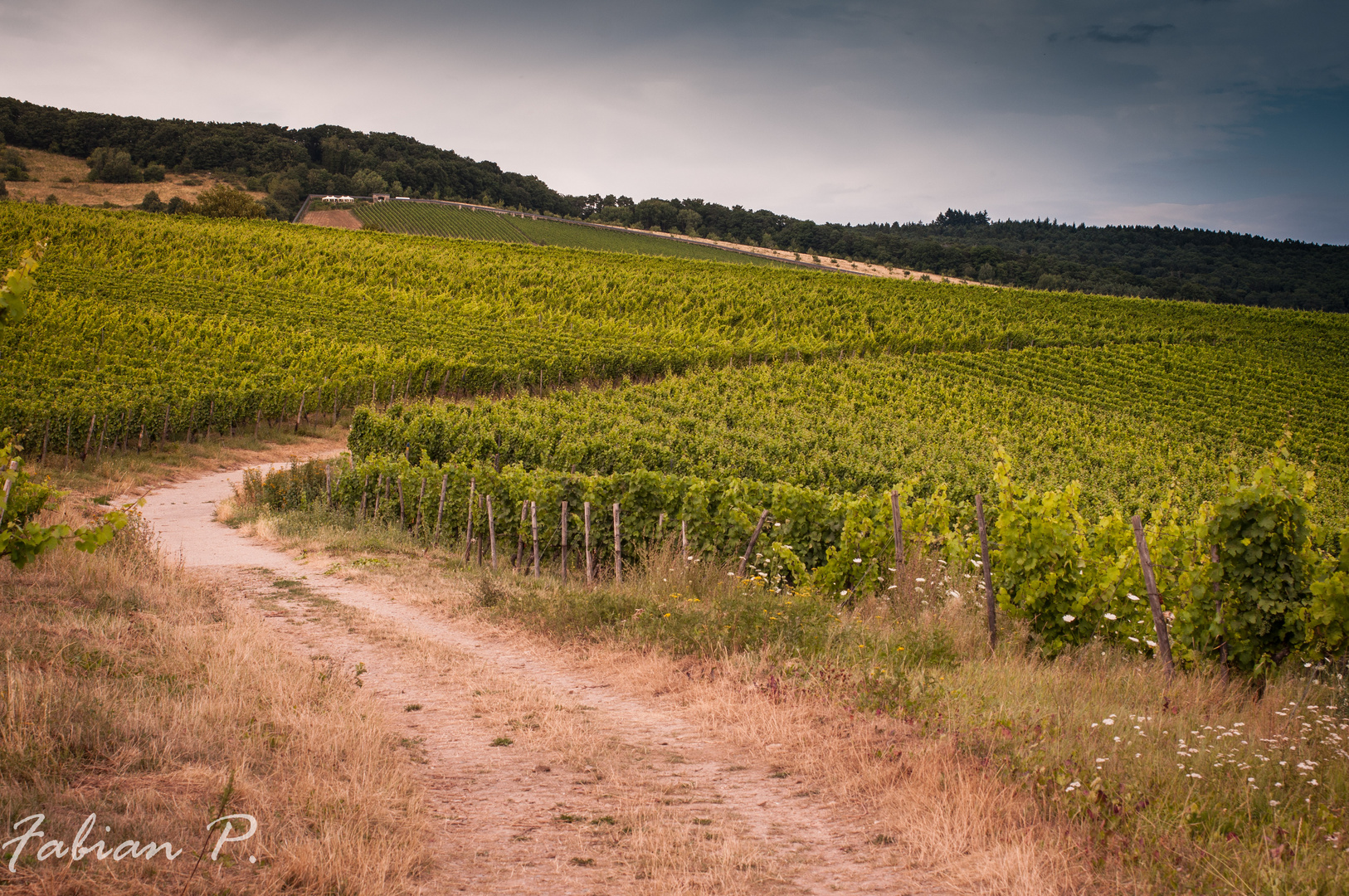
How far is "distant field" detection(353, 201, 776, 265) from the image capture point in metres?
88.6

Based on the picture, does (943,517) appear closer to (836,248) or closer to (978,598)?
(978,598)

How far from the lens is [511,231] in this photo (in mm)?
94562

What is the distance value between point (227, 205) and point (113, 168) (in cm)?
2381

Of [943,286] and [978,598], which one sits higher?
[943,286]

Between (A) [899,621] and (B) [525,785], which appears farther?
(A) [899,621]

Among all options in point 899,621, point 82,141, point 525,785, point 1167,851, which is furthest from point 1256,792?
point 82,141

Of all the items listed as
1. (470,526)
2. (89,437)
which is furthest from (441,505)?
(89,437)

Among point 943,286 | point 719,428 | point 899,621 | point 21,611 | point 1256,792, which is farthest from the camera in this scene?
point 943,286

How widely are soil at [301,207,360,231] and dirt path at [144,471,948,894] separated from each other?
8835 centimetres

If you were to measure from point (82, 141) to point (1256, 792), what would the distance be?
451 ft

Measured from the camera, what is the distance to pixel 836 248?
10956cm

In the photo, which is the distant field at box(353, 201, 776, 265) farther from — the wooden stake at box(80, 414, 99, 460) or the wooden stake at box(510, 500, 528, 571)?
the wooden stake at box(510, 500, 528, 571)

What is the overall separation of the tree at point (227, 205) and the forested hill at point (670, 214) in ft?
22.9

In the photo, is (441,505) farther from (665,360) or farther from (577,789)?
(665,360)
